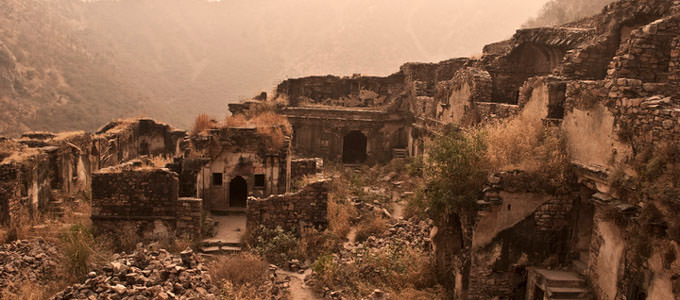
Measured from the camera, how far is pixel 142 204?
10852mm

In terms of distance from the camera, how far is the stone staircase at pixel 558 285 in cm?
701

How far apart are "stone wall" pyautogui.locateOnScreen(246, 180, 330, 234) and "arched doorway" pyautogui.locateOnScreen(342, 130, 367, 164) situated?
42.5ft

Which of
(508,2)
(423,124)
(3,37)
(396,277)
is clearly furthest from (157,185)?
(508,2)

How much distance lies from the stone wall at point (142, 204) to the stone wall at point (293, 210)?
4.18ft

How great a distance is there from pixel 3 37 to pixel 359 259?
4254cm

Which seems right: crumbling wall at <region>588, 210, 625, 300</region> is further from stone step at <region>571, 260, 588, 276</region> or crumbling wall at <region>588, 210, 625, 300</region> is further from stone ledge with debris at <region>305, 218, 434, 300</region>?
stone ledge with debris at <region>305, 218, 434, 300</region>

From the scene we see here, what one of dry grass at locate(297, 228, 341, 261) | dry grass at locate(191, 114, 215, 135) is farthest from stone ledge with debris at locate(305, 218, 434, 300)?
dry grass at locate(191, 114, 215, 135)

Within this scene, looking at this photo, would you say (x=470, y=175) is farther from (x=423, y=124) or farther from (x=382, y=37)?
(x=382, y=37)

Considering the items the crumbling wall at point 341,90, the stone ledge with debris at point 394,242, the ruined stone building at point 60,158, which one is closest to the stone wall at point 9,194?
the ruined stone building at point 60,158

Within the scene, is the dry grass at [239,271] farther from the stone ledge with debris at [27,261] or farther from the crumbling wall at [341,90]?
the crumbling wall at [341,90]

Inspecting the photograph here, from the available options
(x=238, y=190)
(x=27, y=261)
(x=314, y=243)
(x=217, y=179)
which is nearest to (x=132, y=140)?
(x=238, y=190)

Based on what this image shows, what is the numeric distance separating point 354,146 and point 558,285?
58.5ft

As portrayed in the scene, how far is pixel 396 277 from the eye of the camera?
29.6ft

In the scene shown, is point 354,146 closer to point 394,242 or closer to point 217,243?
point 394,242
